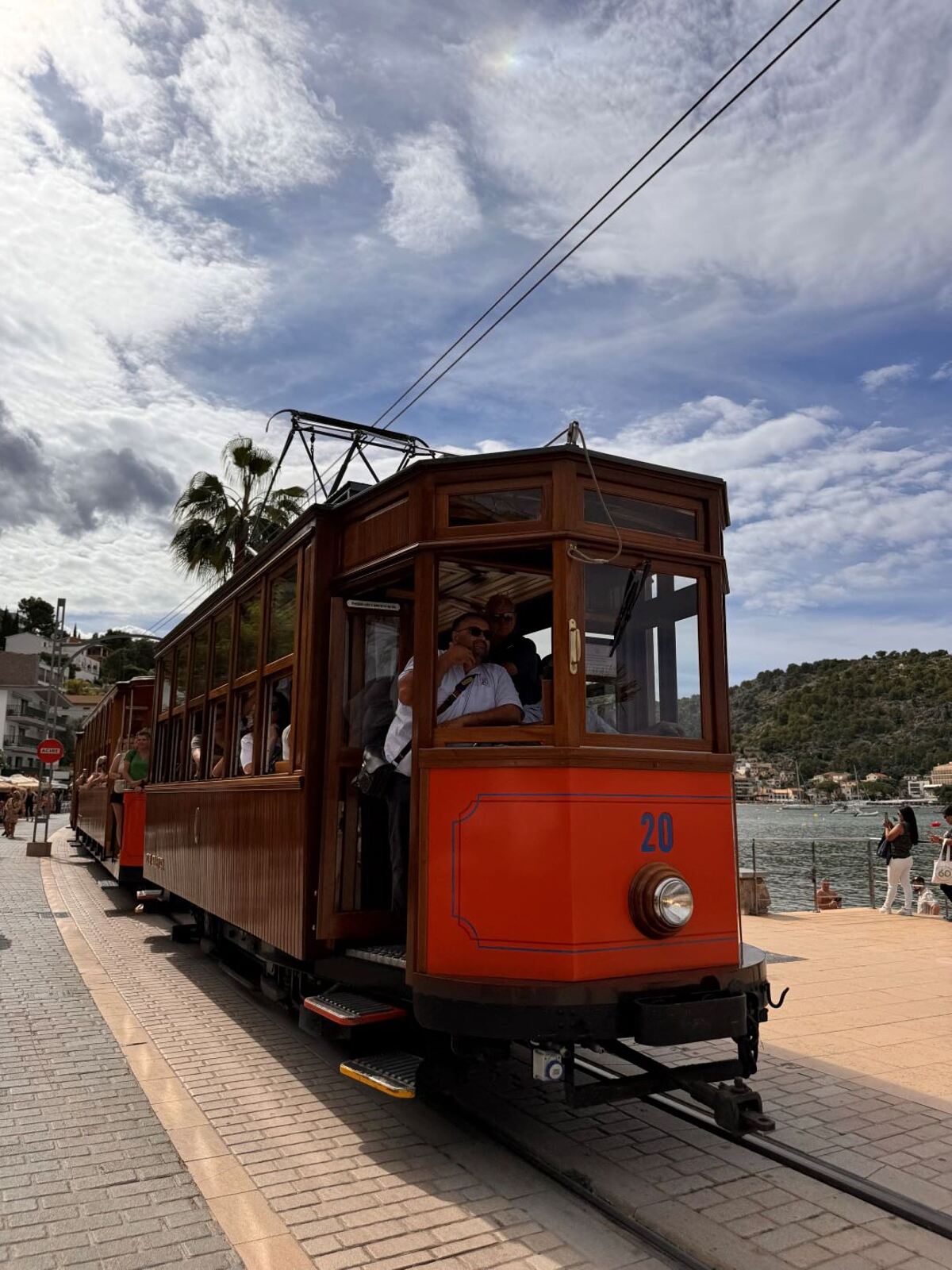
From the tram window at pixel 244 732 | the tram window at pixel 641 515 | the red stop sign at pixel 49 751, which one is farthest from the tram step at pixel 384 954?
the red stop sign at pixel 49 751

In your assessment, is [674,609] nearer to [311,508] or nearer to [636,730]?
[636,730]

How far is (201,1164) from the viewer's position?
4133 mm

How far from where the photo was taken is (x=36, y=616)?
117438mm

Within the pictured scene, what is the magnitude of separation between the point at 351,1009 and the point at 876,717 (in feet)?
216

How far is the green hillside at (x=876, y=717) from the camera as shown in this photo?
59.1 metres

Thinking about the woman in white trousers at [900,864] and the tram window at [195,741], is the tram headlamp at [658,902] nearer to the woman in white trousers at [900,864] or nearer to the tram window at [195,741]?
the tram window at [195,741]

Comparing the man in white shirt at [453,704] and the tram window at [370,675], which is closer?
the man in white shirt at [453,704]

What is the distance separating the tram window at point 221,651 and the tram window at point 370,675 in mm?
2301

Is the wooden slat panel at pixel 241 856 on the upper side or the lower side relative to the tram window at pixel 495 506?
lower

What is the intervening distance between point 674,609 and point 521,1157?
2.49m

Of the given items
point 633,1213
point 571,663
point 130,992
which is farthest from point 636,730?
point 130,992

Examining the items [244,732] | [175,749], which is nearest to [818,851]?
[175,749]

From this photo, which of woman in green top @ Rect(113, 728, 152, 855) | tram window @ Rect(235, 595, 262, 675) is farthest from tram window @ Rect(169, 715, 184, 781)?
woman in green top @ Rect(113, 728, 152, 855)

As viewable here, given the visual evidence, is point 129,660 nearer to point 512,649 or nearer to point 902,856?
point 902,856
